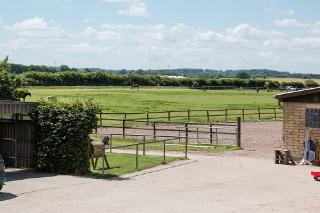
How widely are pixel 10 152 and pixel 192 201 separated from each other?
8.60 metres

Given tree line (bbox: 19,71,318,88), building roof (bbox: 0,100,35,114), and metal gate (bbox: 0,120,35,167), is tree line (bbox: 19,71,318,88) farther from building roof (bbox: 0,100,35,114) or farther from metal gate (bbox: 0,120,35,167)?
building roof (bbox: 0,100,35,114)

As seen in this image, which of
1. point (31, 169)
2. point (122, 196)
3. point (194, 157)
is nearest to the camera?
point (122, 196)

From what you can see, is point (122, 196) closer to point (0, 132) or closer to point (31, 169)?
point (31, 169)

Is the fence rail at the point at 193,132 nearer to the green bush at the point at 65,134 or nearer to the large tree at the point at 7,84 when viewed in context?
the large tree at the point at 7,84

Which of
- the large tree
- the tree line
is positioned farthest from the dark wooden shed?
the tree line

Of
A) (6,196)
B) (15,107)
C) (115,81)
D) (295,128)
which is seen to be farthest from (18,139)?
(115,81)

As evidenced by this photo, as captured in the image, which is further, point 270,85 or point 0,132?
point 270,85

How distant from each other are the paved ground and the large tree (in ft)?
38.8

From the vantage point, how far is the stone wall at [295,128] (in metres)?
24.2

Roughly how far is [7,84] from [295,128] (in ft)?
49.4

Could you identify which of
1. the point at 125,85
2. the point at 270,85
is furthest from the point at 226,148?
the point at 270,85

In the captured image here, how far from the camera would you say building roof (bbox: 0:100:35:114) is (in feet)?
63.0

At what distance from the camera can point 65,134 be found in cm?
1944

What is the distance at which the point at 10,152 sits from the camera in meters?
21.1
